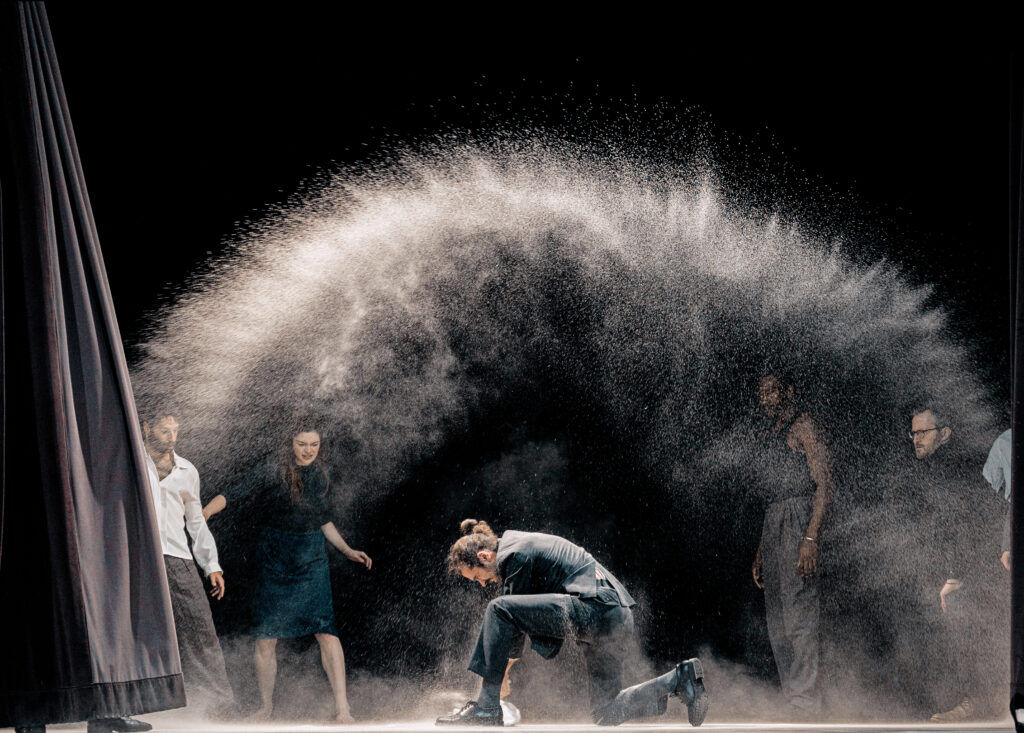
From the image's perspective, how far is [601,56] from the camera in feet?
15.1

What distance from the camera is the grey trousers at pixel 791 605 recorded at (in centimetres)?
410

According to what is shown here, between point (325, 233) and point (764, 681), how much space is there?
8.50 feet

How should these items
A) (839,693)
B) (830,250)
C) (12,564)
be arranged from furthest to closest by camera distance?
1. (830,250)
2. (839,693)
3. (12,564)

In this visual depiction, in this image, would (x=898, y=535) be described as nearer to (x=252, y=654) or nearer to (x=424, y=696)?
(x=424, y=696)

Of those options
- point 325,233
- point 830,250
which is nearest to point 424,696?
point 325,233

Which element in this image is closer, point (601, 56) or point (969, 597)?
point (969, 597)

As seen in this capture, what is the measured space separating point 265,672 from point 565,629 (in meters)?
1.24

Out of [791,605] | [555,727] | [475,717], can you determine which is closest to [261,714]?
[475,717]

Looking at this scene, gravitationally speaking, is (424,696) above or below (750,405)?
below

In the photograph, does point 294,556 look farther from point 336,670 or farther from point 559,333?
point 559,333

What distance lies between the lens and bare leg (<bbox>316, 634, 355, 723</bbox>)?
4.14 metres

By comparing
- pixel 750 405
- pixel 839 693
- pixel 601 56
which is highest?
pixel 601 56

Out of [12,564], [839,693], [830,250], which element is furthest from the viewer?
[830,250]

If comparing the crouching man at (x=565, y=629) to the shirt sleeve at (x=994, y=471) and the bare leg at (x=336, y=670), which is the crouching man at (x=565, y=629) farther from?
the shirt sleeve at (x=994, y=471)
